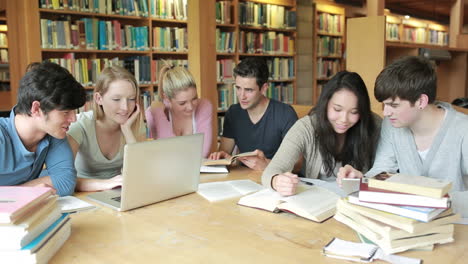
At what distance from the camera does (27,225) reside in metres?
1.02

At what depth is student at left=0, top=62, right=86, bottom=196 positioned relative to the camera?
153 centimetres

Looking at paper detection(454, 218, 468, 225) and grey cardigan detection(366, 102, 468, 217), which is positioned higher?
grey cardigan detection(366, 102, 468, 217)

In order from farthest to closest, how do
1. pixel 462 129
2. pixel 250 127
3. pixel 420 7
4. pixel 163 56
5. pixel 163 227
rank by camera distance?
pixel 420 7 → pixel 163 56 → pixel 250 127 → pixel 462 129 → pixel 163 227

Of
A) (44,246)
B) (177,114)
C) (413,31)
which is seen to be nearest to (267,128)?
(177,114)

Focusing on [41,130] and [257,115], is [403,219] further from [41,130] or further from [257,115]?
[257,115]

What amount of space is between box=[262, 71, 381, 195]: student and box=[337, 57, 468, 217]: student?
16 cm

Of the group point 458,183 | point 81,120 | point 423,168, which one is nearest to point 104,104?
point 81,120

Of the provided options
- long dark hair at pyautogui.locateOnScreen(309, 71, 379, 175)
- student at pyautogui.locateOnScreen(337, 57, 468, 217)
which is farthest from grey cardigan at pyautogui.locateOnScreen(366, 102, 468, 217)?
long dark hair at pyautogui.locateOnScreen(309, 71, 379, 175)

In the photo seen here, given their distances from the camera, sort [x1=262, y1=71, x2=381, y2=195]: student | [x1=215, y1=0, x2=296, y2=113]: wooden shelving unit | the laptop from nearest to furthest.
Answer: the laptop < [x1=262, y1=71, x2=381, y2=195]: student < [x1=215, y1=0, x2=296, y2=113]: wooden shelving unit

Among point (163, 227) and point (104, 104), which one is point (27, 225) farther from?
point (104, 104)

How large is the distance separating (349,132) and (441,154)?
441 millimetres

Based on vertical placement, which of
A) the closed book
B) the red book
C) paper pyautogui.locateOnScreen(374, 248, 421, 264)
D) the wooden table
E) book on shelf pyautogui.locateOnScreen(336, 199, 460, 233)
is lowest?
the wooden table

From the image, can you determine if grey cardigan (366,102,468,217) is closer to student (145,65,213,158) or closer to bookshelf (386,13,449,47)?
student (145,65,213,158)

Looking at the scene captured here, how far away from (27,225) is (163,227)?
43 centimetres
